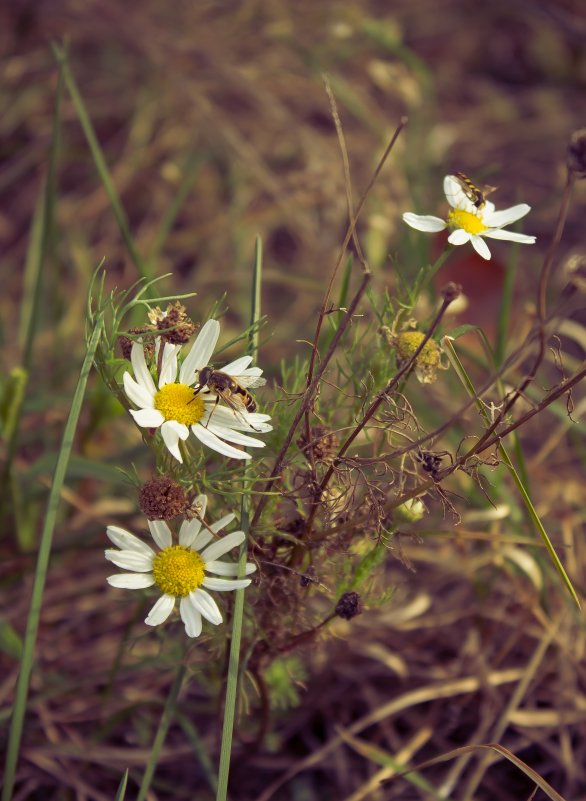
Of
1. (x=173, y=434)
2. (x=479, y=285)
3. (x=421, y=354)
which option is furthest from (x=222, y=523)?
(x=479, y=285)

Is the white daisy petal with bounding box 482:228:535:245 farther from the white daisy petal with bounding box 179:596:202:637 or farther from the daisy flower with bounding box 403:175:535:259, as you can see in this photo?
the white daisy petal with bounding box 179:596:202:637

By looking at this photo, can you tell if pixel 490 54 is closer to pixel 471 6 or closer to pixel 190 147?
pixel 471 6

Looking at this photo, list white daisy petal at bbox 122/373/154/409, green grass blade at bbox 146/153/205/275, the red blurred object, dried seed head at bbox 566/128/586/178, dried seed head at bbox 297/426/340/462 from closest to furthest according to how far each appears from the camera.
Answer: dried seed head at bbox 566/128/586/178, white daisy petal at bbox 122/373/154/409, dried seed head at bbox 297/426/340/462, green grass blade at bbox 146/153/205/275, the red blurred object

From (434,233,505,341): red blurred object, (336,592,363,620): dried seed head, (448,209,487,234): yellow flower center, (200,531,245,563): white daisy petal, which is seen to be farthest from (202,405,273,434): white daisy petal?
(434,233,505,341): red blurred object

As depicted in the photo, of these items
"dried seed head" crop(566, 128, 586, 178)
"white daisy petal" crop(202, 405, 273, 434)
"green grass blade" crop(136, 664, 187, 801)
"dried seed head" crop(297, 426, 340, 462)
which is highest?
"dried seed head" crop(566, 128, 586, 178)

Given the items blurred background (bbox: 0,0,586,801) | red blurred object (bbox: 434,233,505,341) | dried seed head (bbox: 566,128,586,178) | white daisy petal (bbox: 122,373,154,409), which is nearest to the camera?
dried seed head (bbox: 566,128,586,178)

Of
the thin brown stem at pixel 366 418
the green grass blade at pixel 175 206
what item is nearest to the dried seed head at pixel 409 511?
the thin brown stem at pixel 366 418

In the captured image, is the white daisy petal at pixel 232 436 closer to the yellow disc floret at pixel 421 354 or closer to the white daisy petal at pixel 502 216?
the yellow disc floret at pixel 421 354
